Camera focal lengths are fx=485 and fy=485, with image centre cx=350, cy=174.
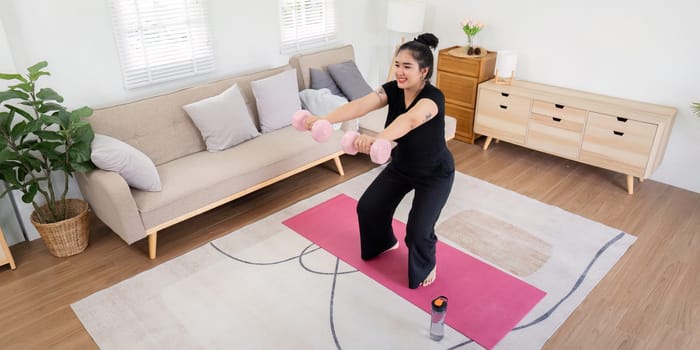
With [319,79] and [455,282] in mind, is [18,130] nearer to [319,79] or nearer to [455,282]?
[319,79]

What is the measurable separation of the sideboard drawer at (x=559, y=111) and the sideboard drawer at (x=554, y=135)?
28 mm

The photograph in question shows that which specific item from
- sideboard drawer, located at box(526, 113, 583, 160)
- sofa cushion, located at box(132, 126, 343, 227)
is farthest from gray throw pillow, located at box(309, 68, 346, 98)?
sideboard drawer, located at box(526, 113, 583, 160)

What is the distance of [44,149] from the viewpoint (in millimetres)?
2740

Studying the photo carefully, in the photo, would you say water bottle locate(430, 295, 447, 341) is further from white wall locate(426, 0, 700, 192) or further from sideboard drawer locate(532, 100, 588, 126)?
white wall locate(426, 0, 700, 192)

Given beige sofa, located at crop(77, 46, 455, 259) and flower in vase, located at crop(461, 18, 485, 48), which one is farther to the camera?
flower in vase, located at crop(461, 18, 485, 48)

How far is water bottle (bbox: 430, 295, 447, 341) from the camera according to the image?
2232 mm

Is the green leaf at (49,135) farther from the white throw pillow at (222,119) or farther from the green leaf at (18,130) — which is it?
the white throw pillow at (222,119)

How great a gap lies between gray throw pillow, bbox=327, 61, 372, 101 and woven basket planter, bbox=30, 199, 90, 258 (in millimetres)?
2194

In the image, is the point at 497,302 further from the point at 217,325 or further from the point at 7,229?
the point at 7,229

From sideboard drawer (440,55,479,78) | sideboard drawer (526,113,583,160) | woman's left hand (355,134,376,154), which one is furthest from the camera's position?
sideboard drawer (440,55,479,78)

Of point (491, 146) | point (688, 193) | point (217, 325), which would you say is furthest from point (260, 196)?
point (688, 193)

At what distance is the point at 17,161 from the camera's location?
2.89m

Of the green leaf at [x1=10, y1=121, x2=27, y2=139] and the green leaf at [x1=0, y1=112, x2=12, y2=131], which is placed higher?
the green leaf at [x1=0, y1=112, x2=12, y2=131]

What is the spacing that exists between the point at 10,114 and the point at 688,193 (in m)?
4.62
